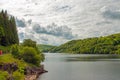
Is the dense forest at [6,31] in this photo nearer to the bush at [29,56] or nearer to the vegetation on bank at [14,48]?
the vegetation on bank at [14,48]

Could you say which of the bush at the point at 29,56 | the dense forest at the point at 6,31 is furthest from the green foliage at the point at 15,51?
the dense forest at the point at 6,31

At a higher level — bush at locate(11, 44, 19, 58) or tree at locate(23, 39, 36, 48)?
tree at locate(23, 39, 36, 48)

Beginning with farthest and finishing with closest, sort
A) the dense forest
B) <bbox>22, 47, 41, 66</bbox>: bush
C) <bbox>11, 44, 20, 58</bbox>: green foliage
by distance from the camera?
the dense forest → <bbox>22, 47, 41, 66</bbox>: bush → <bbox>11, 44, 20, 58</bbox>: green foliage

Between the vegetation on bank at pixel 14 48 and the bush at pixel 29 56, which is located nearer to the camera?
the vegetation on bank at pixel 14 48

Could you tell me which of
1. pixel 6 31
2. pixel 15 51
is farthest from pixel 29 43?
pixel 15 51

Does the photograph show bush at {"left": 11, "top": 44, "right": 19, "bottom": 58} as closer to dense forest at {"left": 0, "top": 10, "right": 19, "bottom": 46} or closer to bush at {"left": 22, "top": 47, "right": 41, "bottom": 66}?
bush at {"left": 22, "top": 47, "right": 41, "bottom": 66}

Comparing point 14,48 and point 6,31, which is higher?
point 6,31

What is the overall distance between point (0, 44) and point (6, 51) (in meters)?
6.74

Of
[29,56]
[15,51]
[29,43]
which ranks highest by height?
[29,43]

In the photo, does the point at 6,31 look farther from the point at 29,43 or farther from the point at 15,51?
the point at 15,51

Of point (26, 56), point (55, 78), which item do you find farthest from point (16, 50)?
point (55, 78)

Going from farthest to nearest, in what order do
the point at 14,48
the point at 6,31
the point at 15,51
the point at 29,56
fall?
1. the point at 6,31
2. the point at 29,56
3. the point at 15,51
4. the point at 14,48

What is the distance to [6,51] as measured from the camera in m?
125

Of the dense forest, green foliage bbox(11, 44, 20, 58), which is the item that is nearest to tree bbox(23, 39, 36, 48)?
the dense forest
